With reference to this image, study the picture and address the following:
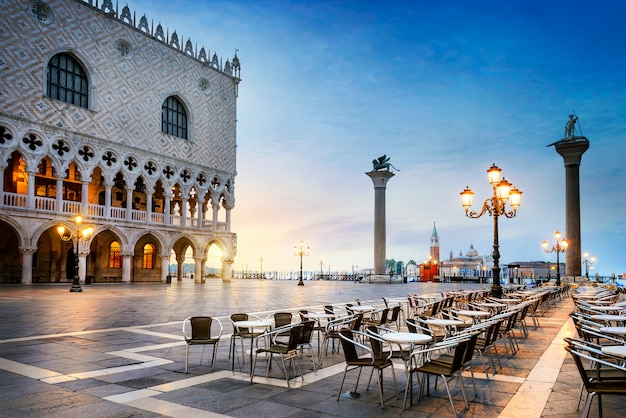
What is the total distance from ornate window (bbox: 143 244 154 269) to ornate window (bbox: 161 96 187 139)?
31.8 feet

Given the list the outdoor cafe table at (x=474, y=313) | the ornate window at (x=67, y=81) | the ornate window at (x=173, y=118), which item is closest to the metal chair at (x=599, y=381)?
the outdoor cafe table at (x=474, y=313)

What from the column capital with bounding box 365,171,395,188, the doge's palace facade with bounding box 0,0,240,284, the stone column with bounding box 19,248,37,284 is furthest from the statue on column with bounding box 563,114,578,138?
the stone column with bounding box 19,248,37,284

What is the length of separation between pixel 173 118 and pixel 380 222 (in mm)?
20162

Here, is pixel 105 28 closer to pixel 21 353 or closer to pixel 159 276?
pixel 159 276

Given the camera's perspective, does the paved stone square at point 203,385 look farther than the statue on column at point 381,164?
No

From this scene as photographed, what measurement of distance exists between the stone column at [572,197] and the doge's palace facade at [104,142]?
26.1m

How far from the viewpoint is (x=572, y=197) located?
3162 cm

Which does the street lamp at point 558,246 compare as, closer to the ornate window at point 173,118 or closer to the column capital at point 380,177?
the column capital at point 380,177

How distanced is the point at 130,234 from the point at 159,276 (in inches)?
310

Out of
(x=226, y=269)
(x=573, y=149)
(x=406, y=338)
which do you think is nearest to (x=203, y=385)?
(x=406, y=338)

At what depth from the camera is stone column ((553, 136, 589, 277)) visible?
31188 millimetres

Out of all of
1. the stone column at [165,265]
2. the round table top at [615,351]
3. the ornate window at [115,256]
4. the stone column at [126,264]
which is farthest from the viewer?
the ornate window at [115,256]

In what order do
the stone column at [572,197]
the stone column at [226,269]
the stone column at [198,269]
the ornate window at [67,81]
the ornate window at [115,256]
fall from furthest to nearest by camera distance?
1. the stone column at [226,269]
2. the stone column at [198,269]
3. the ornate window at [115,256]
4. the stone column at [572,197]
5. the ornate window at [67,81]

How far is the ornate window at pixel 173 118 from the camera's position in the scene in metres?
38.1
